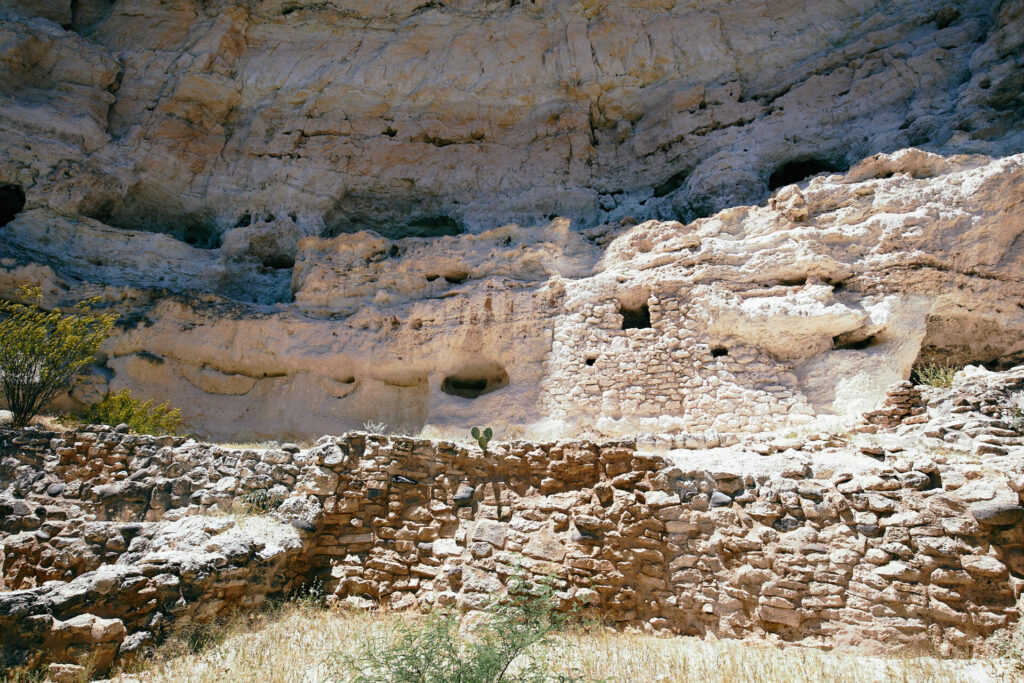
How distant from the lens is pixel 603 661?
4.15m

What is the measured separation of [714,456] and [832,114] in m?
10.9

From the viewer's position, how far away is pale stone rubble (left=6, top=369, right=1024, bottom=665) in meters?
4.33

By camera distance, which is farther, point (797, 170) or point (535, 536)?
point (797, 170)

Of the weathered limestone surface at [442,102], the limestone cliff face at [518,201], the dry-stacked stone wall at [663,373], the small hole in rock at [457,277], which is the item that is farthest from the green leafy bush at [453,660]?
the weathered limestone surface at [442,102]

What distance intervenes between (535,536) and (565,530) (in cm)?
28

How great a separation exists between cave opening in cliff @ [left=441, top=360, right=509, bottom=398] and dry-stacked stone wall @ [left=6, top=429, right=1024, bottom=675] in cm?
574

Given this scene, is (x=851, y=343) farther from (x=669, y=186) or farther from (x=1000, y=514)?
(x=669, y=186)

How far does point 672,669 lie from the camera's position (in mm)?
4020

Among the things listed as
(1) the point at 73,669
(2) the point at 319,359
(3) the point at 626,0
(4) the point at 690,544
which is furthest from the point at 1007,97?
(1) the point at 73,669

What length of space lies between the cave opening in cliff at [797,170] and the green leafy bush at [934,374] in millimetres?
5496

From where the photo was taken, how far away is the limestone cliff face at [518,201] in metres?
9.89

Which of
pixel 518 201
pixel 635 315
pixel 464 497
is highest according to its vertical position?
pixel 518 201

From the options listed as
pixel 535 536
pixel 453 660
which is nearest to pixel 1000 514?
pixel 535 536

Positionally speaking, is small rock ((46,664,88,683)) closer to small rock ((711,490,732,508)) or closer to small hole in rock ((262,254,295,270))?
small rock ((711,490,732,508))
